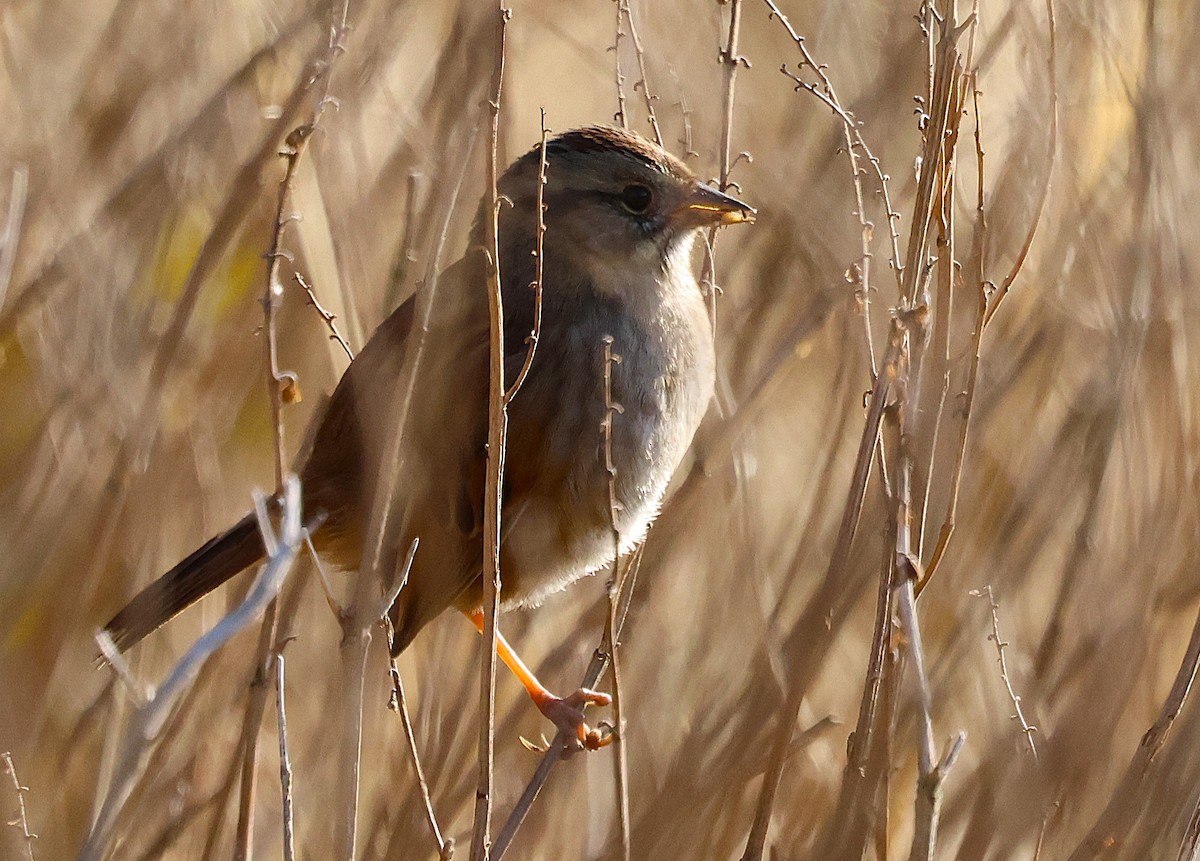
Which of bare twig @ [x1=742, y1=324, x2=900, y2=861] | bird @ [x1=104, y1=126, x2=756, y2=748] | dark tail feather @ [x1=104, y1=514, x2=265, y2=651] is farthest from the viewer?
bird @ [x1=104, y1=126, x2=756, y2=748]

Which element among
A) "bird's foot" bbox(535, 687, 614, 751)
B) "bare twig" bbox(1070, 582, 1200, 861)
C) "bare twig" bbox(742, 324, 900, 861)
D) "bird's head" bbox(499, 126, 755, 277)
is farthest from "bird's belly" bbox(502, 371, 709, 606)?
"bare twig" bbox(1070, 582, 1200, 861)

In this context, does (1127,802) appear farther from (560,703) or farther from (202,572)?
(202,572)

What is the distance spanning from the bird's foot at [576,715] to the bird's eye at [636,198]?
1.05 m

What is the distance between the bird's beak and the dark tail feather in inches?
43.7

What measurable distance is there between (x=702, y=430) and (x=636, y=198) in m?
0.59

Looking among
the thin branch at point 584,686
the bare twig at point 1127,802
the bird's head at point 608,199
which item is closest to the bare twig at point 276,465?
the thin branch at point 584,686

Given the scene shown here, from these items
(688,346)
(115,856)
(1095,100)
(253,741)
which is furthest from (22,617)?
(1095,100)

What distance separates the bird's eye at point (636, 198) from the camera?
3238 millimetres

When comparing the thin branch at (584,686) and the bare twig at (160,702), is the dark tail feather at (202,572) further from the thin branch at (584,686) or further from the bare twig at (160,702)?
the bare twig at (160,702)

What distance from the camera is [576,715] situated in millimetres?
3188

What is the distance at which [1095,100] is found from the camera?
142 inches

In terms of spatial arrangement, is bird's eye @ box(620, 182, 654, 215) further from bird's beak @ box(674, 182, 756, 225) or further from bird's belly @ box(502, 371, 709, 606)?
bird's belly @ box(502, 371, 709, 606)

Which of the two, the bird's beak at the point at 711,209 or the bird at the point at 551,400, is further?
the bird's beak at the point at 711,209

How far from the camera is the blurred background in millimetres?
2838
